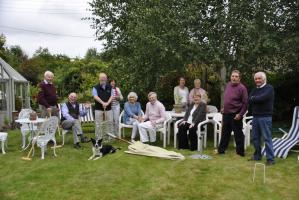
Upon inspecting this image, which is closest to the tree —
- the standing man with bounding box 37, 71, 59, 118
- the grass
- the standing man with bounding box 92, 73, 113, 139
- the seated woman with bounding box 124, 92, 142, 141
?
the seated woman with bounding box 124, 92, 142, 141

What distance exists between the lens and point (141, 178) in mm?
5496

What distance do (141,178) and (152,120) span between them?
2.62 meters

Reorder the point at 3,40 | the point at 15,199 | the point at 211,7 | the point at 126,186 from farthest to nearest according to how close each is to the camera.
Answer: the point at 3,40, the point at 211,7, the point at 126,186, the point at 15,199

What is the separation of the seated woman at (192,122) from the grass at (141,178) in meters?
0.58

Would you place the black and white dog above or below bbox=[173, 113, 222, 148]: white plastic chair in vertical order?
below

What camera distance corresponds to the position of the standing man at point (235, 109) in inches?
264

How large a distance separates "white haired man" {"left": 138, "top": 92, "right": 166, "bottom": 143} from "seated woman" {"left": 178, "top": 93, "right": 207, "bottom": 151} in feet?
1.77

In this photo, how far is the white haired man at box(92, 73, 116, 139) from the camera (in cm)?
795

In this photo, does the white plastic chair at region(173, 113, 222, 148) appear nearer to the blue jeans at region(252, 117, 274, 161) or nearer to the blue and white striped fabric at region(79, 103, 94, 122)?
the blue jeans at region(252, 117, 274, 161)

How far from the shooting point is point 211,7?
856 cm

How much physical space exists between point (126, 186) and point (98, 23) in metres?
7.26

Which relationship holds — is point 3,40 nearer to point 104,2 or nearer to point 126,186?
point 104,2

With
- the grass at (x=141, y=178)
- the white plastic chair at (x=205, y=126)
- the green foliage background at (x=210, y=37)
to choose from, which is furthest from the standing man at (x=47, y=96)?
the white plastic chair at (x=205, y=126)

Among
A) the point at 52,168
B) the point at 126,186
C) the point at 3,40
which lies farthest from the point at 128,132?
the point at 3,40
